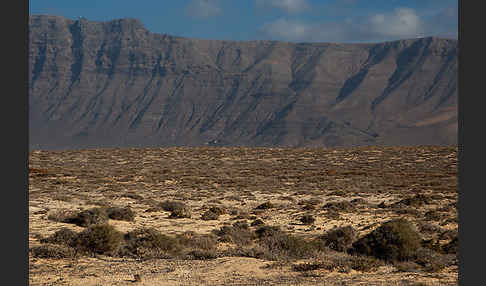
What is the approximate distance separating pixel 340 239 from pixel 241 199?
15567 millimetres

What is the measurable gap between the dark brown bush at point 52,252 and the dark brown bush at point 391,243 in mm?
8611

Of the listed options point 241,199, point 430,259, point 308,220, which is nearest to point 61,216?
point 308,220

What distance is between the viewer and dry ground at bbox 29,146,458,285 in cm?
1280

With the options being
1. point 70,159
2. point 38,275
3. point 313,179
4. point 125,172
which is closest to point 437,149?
point 313,179

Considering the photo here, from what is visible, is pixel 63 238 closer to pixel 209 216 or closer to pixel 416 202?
pixel 209 216

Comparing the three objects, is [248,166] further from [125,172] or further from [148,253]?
[148,253]

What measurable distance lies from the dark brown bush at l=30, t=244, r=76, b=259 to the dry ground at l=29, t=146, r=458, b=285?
0.61 feet

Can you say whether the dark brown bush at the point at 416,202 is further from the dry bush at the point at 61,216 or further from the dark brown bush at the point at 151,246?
the dry bush at the point at 61,216

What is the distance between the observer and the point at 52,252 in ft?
48.0

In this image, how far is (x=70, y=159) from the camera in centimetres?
6825

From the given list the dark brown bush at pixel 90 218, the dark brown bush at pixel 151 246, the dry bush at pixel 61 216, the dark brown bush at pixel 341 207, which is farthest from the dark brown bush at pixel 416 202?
the dry bush at pixel 61 216

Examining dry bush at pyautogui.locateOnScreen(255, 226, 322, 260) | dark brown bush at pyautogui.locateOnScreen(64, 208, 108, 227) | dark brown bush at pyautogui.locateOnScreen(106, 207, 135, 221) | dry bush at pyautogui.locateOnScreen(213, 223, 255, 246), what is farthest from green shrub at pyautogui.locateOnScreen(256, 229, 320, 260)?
dark brown bush at pyautogui.locateOnScreen(106, 207, 135, 221)

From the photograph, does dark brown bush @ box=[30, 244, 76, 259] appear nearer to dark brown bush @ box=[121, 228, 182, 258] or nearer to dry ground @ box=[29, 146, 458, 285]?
dry ground @ box=[29, 146, 458, 285]
